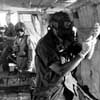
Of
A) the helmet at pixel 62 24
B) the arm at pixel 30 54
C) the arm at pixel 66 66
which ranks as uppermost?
the helmet at pixel 62 24

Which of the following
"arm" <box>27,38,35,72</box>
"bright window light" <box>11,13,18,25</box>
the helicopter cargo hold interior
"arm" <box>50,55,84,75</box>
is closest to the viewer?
"arm" <box>50,55,84,75</box>

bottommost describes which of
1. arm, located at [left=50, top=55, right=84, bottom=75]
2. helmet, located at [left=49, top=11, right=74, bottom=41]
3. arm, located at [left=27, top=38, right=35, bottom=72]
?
arm, located at [left=27, top=38, right=35, bottom=72]

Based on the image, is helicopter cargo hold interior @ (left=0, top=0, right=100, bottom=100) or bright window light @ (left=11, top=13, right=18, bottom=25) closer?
helicopter cargo hold interior @ (left=0, top=0, right=100, bottom=100)

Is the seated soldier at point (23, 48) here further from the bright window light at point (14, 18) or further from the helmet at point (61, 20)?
the bright window light at point (14, 18)

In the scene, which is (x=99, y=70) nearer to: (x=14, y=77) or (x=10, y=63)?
(x=10, y=63)

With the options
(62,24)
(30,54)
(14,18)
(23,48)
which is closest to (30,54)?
(30,54)

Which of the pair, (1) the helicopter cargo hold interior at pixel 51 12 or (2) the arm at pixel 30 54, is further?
(1) the helicopter cargo hold interior at pixel 51 12

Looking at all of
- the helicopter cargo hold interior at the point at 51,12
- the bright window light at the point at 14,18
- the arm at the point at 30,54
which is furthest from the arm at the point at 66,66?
the bright window light at the point at 14,18

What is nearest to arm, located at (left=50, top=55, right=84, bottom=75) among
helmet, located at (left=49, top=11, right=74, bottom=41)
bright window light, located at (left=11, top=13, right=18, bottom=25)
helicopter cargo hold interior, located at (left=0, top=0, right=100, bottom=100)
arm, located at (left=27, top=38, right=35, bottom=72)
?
helmet, located at (left=49, top=11, right=74, bottom=41)

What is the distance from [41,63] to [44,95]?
20 centimetres

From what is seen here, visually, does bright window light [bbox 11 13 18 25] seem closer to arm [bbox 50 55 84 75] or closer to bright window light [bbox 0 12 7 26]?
bright window light [bbox 0 12 7 26]

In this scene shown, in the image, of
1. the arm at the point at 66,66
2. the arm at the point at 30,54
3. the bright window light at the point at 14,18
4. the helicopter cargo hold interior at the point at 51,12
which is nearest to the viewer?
the arm at the point at 66,66

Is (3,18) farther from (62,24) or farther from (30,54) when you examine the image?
(62,24)

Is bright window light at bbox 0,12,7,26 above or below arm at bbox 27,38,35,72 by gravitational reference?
above
